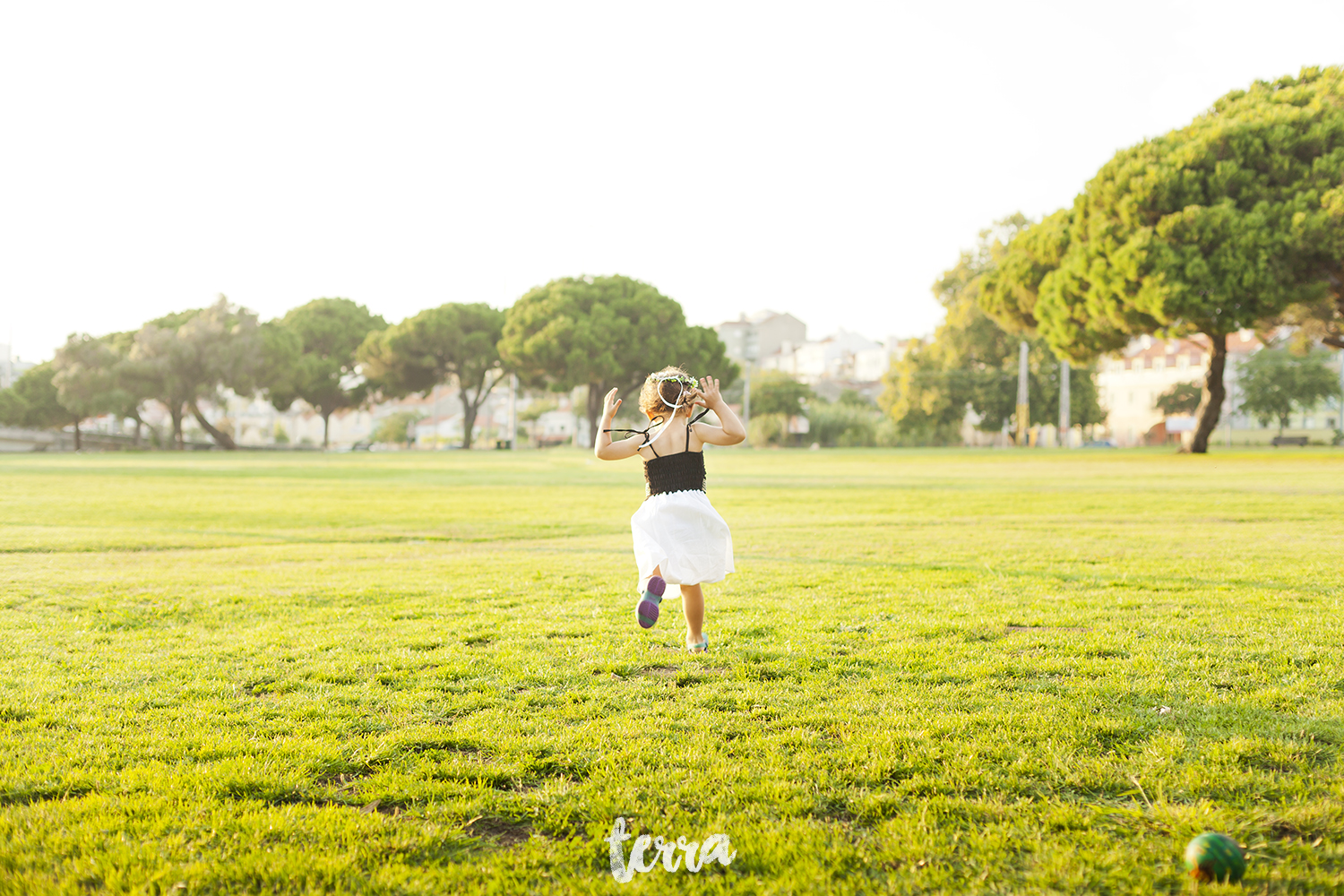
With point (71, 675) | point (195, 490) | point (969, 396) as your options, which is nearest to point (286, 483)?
point (195, 490)

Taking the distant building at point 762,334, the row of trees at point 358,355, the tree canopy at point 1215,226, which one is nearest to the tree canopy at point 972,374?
the row of trees at point 358,355

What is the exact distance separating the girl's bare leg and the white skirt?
0.41 ft

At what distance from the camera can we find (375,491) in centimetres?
2230

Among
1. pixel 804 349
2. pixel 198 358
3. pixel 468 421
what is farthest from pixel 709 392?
pixel 804 349

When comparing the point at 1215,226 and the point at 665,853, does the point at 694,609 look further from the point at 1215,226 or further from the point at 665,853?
the point at 1215,226

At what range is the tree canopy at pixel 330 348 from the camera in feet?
211

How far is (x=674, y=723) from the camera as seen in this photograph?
13.5 feet

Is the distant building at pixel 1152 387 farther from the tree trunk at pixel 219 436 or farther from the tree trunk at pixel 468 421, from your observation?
the tree trunk at pixel 219 436

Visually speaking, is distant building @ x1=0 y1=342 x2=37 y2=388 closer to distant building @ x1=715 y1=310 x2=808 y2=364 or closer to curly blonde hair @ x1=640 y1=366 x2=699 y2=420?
curly blonde hair @ x1=640 y1=366 x2=699 y2=420

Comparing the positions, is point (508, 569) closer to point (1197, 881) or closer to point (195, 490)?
point (1197, 881)

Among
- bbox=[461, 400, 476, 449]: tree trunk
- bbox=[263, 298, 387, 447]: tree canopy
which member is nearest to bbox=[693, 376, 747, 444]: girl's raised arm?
bbox=[461, 400, 476, 449]: tree trunk

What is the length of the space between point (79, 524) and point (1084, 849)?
15.1m

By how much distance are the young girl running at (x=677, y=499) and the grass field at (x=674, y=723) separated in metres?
0.45

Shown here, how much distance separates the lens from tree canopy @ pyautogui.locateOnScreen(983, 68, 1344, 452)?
29016 millimetres
